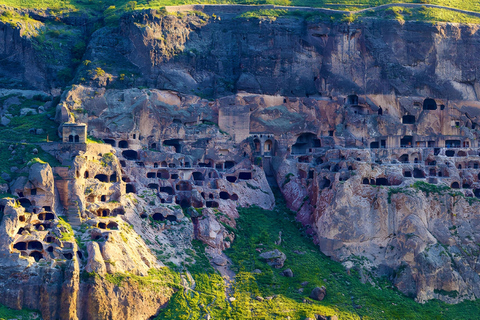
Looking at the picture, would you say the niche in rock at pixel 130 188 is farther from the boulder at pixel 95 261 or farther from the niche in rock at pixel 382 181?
the niche in rock at pixel 382 181

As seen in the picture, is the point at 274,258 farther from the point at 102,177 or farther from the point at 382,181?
the point at 102,177

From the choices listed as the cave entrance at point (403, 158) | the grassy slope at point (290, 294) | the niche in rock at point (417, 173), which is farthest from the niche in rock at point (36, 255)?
the cave entrance at point (403, 158)

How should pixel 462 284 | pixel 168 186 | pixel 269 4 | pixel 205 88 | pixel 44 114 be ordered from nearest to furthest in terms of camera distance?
pixel 462 284 → pixel 168 186 → pixel 44 114 → pixel 205 88 → pixel 269 4

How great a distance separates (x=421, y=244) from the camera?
71312 millimetres

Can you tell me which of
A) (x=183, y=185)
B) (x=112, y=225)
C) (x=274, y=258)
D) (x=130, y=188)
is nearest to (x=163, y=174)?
(x=183, y=185)

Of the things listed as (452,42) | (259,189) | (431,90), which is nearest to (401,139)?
(431,90)

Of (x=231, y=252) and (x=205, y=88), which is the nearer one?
(x=231, y=252)

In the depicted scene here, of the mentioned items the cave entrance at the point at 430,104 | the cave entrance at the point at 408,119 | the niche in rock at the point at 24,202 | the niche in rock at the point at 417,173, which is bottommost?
the niche in rock at the point at 24,202

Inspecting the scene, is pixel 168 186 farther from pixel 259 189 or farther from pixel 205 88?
pixel 205 88

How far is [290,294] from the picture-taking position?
66.5m

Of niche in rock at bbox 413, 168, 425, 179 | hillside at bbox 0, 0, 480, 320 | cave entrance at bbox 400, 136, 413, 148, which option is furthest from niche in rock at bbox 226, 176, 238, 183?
cave entrance at bbox 400, 136, 413, 148

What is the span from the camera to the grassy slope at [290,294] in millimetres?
63969

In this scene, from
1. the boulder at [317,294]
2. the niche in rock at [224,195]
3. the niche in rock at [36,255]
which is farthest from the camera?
the niche in rock at [224,195]

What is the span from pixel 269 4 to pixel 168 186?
31697 mm
